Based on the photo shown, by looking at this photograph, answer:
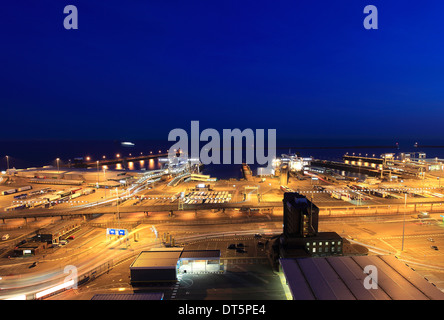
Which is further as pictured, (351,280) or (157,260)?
(157,260)

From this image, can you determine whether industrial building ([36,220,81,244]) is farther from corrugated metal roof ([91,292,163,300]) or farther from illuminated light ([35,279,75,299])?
corrugated metal roof ([91,292,163,300])

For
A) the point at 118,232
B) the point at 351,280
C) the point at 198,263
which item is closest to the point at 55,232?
the point at 118,232

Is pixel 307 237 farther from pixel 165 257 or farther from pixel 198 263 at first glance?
pixel 165 257

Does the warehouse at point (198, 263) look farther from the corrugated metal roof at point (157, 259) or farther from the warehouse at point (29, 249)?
the warehouse at point (29, 249)

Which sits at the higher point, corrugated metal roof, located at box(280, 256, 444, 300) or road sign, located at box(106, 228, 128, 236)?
corrugated metal roof, located at box(280, 256, 444, 300)

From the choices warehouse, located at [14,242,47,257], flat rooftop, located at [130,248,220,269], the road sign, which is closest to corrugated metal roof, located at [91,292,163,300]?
flat rooftop, located at [130,248,220,269]

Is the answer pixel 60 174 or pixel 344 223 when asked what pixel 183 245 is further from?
pixel 60 174

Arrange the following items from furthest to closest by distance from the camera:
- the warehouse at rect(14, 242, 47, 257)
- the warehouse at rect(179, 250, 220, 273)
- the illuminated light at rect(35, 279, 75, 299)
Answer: the warehouse at rect(14, 242, 47, 257), the warehouse at rect(179, 250, 220, 273), the illuminated light at rect(35, 279, 75, 299)
